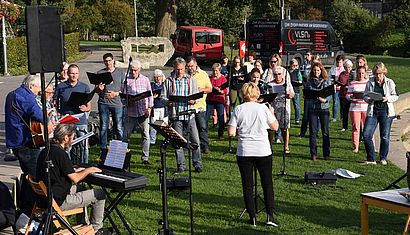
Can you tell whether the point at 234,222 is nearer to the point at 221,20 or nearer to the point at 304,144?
the point at 304,144

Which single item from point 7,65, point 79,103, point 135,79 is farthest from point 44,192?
point 7,65

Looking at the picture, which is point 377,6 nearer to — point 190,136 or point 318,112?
point 318,112

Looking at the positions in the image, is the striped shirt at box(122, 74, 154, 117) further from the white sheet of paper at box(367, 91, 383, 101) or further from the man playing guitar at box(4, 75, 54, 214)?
the white sheet of paper at box(367, 91, 383, 101)

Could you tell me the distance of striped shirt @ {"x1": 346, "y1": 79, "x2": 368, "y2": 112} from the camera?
1260 cm

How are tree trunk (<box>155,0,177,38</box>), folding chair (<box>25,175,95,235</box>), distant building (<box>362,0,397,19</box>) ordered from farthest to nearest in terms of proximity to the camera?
1. distant building (<box>362,0,397,19</box>)
2. tree trunk (<box>155,0,177,38</box>)
3. folding chair (<box>25,175,95,235</box>)

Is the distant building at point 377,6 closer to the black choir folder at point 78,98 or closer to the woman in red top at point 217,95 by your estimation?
the woman in red top at point 217,95

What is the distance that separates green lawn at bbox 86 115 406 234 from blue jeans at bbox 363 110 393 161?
33cm

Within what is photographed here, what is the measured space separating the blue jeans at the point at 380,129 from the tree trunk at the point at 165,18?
31.1 m

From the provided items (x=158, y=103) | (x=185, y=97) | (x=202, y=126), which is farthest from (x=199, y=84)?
(x=158, y=103)

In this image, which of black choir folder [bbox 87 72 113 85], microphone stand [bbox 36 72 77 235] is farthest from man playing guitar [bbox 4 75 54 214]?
microphone stand [bbox 36 72 77 235]

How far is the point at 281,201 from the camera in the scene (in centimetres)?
959

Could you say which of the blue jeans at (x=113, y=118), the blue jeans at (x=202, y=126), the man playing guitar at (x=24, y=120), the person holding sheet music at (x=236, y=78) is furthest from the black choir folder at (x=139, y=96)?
the person holding sheet music at (x=236, y=78)

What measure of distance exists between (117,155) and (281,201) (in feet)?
9.53

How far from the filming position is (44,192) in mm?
6855
